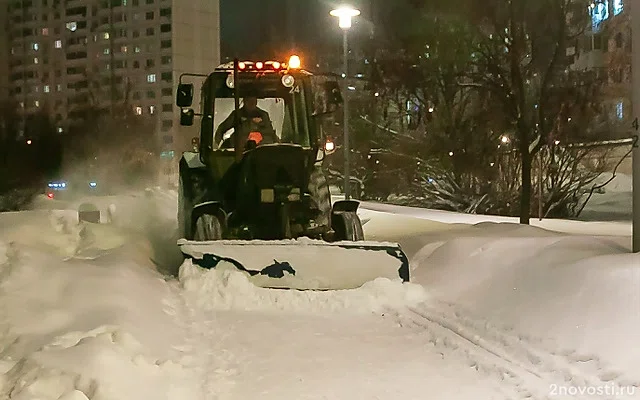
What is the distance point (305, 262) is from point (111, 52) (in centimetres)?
5530

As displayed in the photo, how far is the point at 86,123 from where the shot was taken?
39219mm

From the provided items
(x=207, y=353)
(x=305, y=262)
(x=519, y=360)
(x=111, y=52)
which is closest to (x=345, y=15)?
(x=305, y=262)

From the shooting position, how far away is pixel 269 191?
8.86m

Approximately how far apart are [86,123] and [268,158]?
32.9 m

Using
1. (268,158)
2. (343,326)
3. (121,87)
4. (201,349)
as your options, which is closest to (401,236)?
(268,158)

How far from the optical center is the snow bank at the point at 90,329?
4590 mm

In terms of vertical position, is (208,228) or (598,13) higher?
(598,13)

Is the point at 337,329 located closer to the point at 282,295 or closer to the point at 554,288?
the point at 282,295

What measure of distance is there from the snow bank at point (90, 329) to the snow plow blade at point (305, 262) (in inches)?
28.4

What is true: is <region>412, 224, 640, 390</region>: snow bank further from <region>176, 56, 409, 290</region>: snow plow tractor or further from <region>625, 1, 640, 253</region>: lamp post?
<region>176, 56, 409, 290</region>: snow plow tractor

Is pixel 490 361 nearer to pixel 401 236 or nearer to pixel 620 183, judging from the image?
pixel 401 236

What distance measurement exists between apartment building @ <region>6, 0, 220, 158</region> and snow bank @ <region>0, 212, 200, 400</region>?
114 ft

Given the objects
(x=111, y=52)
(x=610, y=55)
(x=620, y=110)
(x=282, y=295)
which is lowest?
(x=282, y=295)

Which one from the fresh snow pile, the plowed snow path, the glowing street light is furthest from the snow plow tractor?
the glowing street light
